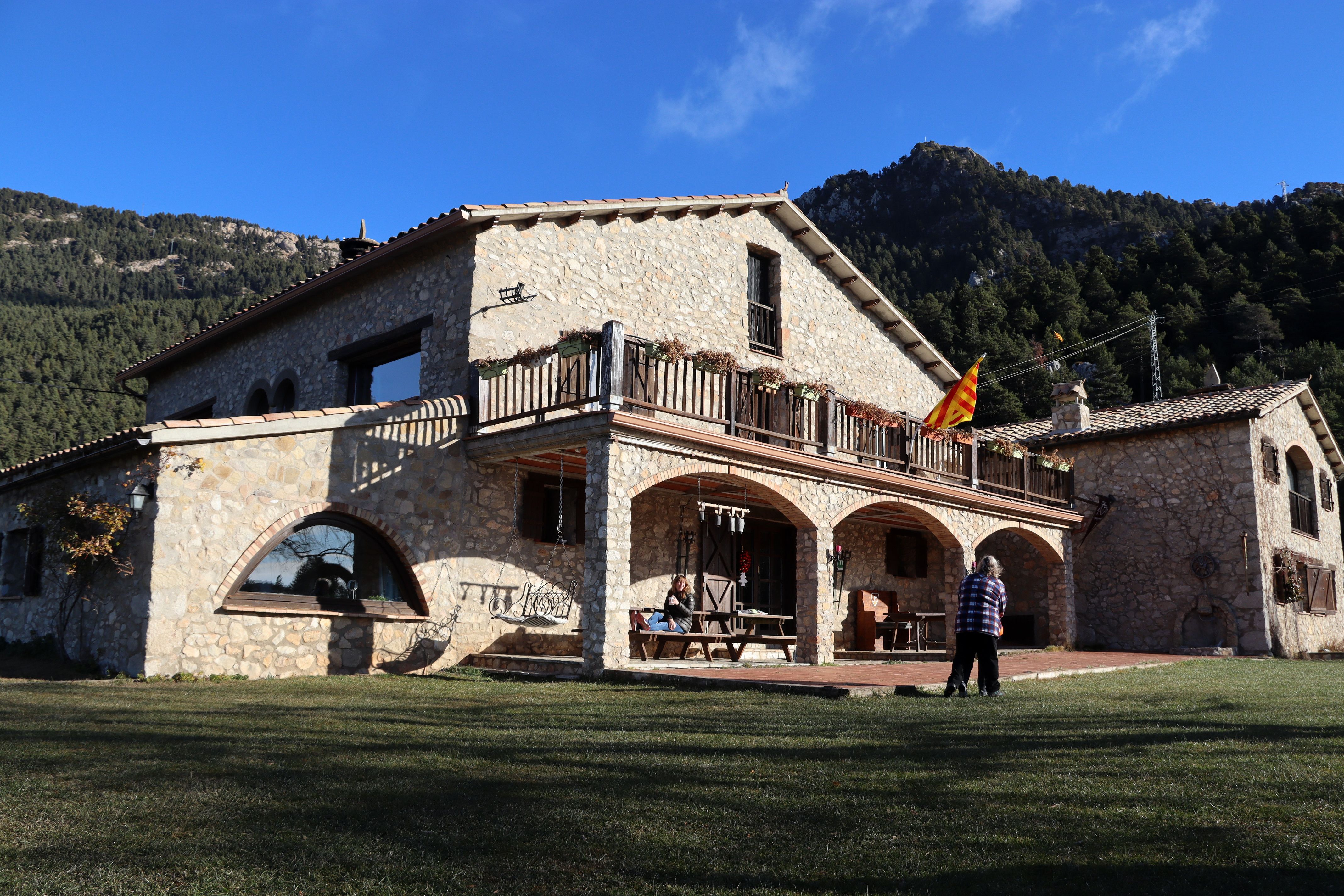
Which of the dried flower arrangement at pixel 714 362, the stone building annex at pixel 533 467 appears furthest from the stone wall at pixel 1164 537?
the dried flower arrangement at pixel 714 362

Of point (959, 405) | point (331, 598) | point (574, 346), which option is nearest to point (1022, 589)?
point (959, 405)

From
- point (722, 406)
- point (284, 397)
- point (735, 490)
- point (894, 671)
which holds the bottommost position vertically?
point (894, 671)

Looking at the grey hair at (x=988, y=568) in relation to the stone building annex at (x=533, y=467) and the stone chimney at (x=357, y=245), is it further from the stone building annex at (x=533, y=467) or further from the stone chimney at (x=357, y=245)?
the stone chimney at (x=357, y=245)

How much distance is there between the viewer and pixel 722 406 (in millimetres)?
12516

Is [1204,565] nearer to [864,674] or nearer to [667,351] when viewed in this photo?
[864,674]

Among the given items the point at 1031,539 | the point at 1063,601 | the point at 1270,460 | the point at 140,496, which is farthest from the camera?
the point at 1270,460

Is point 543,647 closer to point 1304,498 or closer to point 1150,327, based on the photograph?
point 1304,498

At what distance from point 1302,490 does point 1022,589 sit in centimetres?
718

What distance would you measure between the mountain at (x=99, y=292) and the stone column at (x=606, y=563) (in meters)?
14.3

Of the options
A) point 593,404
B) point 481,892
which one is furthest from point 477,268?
point 481,892

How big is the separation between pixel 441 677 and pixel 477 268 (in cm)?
520

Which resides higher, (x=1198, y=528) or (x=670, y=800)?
(x=1198, y=528)

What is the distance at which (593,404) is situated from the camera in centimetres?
1216

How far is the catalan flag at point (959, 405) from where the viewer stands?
1648 centimetres
